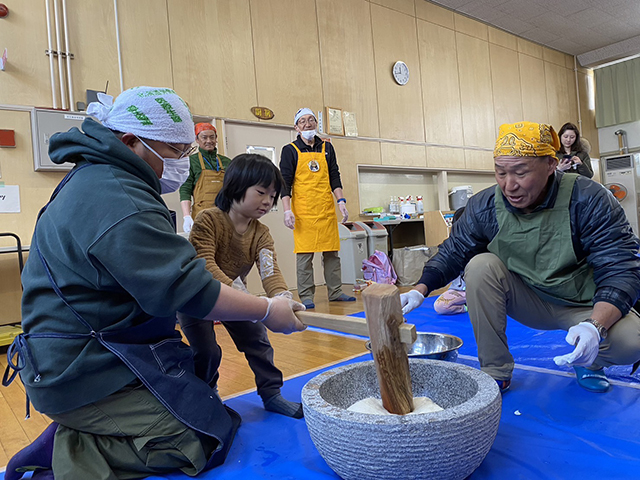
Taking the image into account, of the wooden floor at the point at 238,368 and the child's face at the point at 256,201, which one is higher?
the child's face at the point at 256,201

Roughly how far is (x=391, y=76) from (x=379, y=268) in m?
2.56

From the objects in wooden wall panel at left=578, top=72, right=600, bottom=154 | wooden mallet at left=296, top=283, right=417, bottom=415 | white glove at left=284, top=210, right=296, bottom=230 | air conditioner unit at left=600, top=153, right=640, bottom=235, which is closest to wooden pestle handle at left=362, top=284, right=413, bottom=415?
wooden mallet at left=296, top=283, right=417, bottom=415

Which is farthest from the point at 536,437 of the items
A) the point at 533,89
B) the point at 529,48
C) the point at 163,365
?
the point at 529,48

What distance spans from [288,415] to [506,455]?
2.14 ft

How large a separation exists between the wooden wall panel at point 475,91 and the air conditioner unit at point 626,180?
2974 millimetres

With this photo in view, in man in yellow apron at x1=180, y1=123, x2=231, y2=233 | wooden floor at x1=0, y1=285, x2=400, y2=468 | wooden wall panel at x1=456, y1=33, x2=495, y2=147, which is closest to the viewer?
wooden floor at x1=0, y1=285, x2=400, y2=468

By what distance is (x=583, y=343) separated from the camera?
118cm

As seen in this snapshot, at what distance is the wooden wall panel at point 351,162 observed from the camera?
5172 millimetres

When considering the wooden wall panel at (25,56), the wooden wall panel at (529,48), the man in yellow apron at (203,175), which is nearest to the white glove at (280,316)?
the man in yellow apron at (203,175)

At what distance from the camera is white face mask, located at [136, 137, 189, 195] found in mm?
1243

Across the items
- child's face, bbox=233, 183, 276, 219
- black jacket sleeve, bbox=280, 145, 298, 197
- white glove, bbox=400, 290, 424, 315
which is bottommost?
white glove, bbox=400, 290, 424, 315

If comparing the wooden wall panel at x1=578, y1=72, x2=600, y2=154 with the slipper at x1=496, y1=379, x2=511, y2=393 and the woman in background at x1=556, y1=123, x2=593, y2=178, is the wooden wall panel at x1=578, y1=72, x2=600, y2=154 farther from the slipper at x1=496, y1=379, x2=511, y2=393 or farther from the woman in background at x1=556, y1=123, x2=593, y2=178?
the slipper at x1=496, y1=379, x2=511, y2=393

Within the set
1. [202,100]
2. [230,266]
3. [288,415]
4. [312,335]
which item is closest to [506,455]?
[288,415]

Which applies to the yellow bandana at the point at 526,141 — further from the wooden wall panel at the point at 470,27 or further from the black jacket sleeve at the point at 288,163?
the wooden wall panel at the point at 470,27
